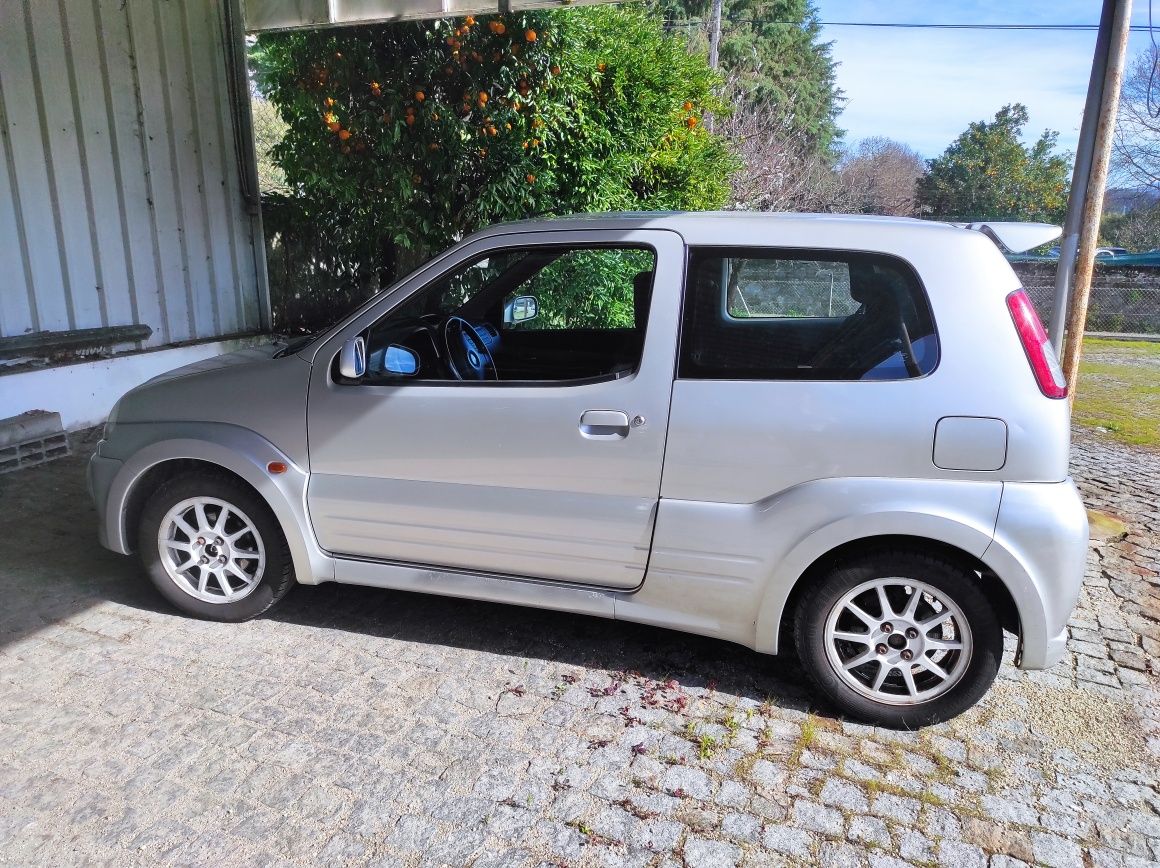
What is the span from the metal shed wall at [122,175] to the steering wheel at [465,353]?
4.53 metres

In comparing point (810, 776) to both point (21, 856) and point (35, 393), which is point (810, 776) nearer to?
point (21, 856)

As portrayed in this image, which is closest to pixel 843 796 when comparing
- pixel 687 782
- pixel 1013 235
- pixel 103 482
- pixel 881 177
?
pixel 687 782

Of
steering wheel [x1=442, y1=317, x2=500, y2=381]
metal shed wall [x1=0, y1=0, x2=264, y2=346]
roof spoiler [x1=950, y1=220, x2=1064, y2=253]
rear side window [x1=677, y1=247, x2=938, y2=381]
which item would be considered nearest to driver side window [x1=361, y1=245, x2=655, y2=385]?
steering wheel [x1=442, y1=317, x2=500, y2=381]

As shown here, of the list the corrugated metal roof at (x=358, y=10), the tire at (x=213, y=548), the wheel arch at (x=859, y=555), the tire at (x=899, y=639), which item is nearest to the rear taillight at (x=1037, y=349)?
the wheel arch at (x=859, y=555)

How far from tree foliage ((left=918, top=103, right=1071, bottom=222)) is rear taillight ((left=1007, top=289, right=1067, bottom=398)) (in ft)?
115

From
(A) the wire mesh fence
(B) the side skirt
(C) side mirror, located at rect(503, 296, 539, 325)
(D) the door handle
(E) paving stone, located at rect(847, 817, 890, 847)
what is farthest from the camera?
(A) the wire mesh fence

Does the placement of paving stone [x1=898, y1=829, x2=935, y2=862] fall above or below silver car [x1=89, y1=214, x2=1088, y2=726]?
below

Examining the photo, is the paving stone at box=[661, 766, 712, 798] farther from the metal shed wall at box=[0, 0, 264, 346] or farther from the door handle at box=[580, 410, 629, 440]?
the metal shed wall at box=[0, 0, 264, 346]

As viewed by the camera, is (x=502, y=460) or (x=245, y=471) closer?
(x=502, y=460)

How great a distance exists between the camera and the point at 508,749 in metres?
2.93

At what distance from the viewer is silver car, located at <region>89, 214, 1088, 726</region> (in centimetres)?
286

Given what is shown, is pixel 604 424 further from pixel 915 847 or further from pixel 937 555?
pixel 915 847

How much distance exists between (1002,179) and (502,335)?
3677cm

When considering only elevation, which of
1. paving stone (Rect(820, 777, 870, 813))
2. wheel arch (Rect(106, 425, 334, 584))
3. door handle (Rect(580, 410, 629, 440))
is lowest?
paving stone (Rect(820, 777, 870, 813))
